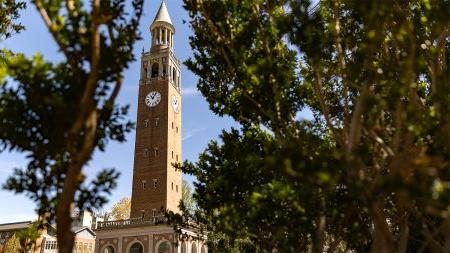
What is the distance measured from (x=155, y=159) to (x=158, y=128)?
381 centimetres

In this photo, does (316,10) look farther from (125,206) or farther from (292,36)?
(125,206)

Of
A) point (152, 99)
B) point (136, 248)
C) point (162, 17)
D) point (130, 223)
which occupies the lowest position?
point (136, 248)

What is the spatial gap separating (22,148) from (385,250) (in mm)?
7597

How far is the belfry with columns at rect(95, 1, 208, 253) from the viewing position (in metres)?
45.7

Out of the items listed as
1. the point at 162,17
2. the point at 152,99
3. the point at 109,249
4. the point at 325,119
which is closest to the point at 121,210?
the point at 109,249

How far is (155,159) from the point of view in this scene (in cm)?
4956

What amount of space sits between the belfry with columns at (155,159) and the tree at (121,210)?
14985 mm

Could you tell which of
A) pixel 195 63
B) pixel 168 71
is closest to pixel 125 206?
pixel 168 71

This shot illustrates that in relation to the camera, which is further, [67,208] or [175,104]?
[175,104]

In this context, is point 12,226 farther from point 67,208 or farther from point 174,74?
point 67,208

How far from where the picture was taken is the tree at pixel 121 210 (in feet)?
207

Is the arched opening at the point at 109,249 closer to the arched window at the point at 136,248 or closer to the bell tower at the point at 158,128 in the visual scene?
the arched window at the point at 136,248

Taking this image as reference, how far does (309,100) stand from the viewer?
1413 cm

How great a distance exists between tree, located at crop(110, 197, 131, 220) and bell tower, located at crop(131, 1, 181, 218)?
15630mm
